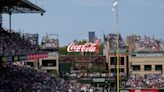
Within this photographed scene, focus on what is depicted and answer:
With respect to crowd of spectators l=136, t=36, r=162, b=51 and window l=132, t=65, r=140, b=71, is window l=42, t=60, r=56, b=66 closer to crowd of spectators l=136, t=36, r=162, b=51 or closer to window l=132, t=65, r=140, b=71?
window l=132, t=65, r=140, b=71

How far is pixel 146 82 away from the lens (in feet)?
216

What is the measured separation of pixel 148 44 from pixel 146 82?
28.3 metres

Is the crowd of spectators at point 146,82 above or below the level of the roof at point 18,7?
below

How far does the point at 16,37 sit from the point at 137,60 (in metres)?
31.7

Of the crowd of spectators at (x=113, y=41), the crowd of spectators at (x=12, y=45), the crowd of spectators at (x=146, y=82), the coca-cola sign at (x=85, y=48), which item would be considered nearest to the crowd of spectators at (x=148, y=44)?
the crowd of spectators at (x=113, y=41)

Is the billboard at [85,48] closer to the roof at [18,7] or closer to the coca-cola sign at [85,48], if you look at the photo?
the coca-cola sign at [85,48]

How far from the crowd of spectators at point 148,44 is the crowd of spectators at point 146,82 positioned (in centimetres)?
1989

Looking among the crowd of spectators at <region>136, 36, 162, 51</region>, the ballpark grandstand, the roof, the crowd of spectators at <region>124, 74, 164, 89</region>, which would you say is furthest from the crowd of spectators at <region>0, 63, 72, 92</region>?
the crowd of spectators at <region>136, 36, 162, 51</region>

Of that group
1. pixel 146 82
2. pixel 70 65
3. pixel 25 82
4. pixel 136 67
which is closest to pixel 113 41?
pixel 70 65

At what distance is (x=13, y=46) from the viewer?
4462 cm

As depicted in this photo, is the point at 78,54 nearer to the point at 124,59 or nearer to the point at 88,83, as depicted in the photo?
the point at 124,59

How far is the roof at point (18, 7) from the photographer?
148ft

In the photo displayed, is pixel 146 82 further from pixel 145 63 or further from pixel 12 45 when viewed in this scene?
pixel 12 45

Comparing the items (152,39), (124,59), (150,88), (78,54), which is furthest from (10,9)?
(152,39)
